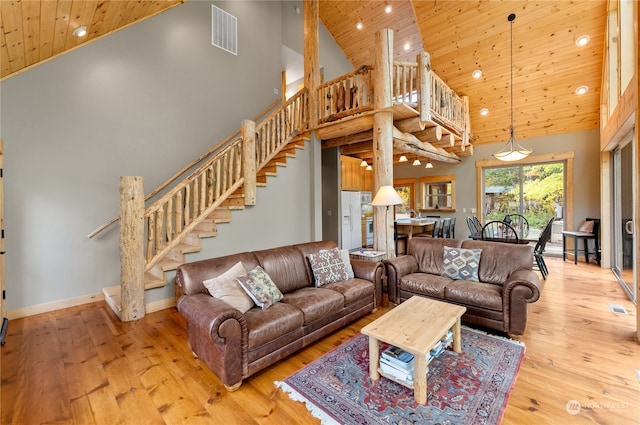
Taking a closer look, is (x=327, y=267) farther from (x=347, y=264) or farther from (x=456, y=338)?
(x=456, y=338)

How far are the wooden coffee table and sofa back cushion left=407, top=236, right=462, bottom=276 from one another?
116cm

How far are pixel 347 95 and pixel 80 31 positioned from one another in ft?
12.1

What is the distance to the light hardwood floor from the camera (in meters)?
1.76

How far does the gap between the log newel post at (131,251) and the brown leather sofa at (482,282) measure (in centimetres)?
301

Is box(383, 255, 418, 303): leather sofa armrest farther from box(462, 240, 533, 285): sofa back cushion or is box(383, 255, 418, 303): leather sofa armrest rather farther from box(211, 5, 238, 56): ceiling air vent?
box(211, 5, 238, 56): ceiling air vent

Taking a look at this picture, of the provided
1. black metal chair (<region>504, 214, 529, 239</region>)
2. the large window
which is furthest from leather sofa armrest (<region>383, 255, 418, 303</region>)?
the large window

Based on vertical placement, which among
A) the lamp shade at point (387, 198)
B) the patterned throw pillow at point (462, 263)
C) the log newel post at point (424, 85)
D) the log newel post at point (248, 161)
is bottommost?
the patterned throw pillow at point (462, 263)

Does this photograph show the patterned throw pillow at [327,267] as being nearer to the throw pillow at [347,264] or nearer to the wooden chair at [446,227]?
the throw pillow at [347,264]

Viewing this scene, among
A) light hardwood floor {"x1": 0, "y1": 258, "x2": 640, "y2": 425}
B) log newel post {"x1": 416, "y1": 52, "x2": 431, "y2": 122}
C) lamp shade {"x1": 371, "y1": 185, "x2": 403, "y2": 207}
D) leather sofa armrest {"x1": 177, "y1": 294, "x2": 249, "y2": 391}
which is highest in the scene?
log newel post {"x1": 416, "y1": 52, "x2": 431, "y2": 122}

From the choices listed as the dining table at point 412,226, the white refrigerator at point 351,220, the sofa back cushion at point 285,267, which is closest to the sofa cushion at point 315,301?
the sofa back cushion at point 285,267

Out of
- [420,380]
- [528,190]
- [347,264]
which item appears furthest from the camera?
[528,190]

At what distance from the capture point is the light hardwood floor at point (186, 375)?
1761mm

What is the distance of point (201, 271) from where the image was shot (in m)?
2.58

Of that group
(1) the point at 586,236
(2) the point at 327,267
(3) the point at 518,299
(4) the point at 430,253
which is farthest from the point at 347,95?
(1) the point at 586,236
